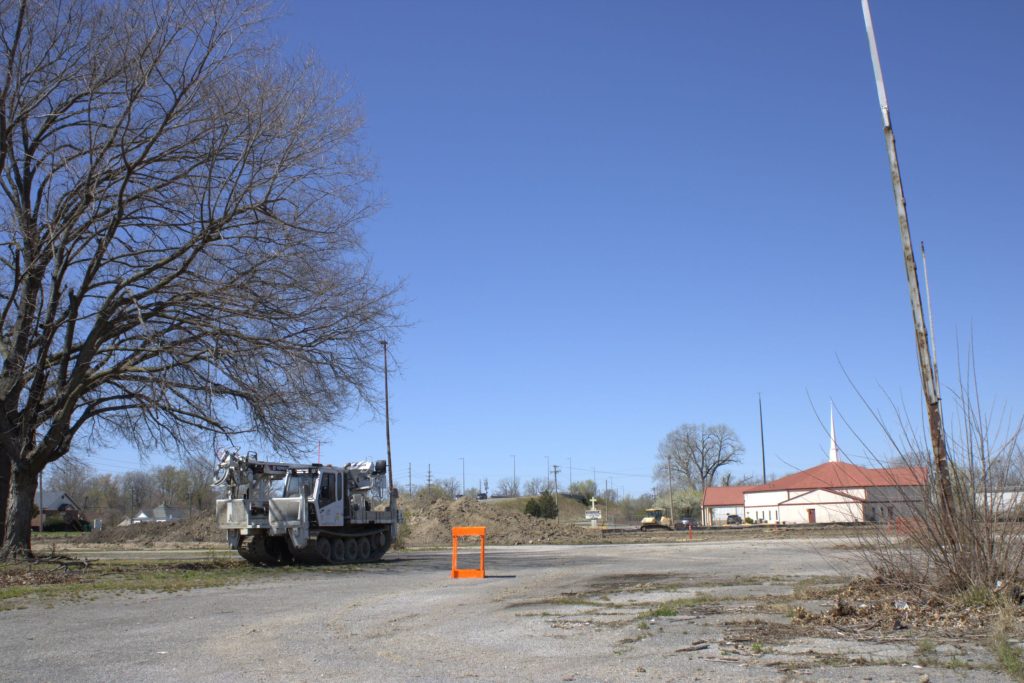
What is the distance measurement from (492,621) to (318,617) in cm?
269

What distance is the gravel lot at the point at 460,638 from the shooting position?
7.94m

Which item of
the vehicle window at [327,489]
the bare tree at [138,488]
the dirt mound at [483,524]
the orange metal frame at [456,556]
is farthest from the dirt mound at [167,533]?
the bare tree at [138,488]

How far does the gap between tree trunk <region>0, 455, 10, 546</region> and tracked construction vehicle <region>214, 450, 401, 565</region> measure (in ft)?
16.5

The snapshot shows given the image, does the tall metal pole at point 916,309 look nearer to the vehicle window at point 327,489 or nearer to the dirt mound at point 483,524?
the vehicle window at point 327,489

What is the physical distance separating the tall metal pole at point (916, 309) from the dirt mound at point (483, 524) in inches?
1492

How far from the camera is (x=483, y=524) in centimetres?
5153

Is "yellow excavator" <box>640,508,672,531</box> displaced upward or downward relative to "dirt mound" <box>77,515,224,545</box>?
downward

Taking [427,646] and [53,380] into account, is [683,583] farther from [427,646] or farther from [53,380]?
[53,380]

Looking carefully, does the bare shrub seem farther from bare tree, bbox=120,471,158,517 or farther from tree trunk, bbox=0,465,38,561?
bare tree, bbox=120,471,158,517

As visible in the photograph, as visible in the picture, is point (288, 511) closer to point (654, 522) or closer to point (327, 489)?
point (327, 489)

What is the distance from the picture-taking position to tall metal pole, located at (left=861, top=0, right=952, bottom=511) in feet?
32.7

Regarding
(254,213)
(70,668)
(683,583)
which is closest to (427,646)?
(70,668)

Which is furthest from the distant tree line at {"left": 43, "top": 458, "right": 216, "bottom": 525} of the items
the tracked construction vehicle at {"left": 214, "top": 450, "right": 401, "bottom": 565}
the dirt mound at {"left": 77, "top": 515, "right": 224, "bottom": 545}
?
the tracked construction vehicle at {"left": 214, "top": 450, "right": 401, "bottom": 565}

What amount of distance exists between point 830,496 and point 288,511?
5499 centimetres
